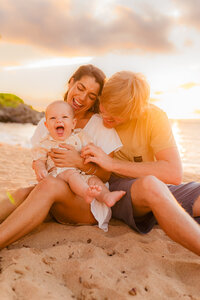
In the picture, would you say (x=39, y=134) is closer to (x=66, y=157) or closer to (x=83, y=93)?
(x=66, y=157)

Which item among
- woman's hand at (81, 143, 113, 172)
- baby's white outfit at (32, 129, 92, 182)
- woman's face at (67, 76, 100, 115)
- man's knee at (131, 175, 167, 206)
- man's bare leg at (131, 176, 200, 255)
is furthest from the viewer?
woman's face at (67, 76, 100, 115)

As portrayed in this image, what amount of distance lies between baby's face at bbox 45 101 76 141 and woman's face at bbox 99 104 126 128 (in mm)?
312

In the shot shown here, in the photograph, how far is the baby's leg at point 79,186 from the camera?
2.55 meters

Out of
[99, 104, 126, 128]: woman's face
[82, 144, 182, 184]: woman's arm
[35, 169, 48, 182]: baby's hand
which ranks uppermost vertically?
[99, 104, 126, 128]: woman's face

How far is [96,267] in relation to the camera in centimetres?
217

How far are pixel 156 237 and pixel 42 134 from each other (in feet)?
5.03

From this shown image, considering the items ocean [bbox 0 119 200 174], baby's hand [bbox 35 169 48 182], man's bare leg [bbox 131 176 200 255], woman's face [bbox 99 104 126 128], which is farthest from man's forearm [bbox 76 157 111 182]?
ocean [bbox 0 119 200 174]

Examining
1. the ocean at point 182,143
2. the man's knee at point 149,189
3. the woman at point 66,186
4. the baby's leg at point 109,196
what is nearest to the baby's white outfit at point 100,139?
the woman at point 66,186

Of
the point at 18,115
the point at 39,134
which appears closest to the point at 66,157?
the point at 39,134

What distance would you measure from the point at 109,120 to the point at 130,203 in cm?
86

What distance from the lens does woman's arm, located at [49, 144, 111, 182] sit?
2.97 metres

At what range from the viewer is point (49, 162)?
3.16 meters

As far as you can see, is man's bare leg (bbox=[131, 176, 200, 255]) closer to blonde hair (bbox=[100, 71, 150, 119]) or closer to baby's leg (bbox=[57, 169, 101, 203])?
baby's leg (bbox=[57, 169, 101, 203])

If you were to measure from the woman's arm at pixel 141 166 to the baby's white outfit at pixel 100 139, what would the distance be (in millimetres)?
178
